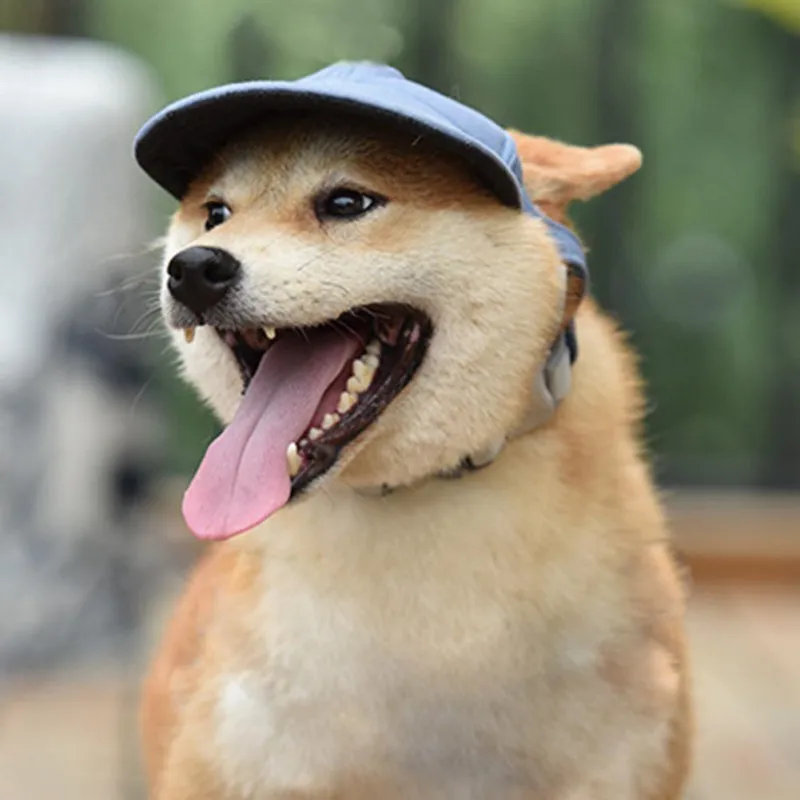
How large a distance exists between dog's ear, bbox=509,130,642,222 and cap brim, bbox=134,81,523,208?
0.28 feet

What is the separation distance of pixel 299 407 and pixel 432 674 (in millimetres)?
241

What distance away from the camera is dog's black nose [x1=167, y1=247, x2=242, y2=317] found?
978mm

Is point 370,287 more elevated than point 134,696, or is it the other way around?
point 370,287

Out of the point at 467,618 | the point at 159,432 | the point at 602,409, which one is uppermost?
the point at 602,409

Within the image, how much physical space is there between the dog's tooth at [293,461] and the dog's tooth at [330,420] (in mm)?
30

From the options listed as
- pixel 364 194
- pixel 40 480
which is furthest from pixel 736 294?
pixel 364 194

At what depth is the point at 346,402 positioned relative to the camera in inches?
40.7

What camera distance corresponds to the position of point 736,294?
2992 millimetres

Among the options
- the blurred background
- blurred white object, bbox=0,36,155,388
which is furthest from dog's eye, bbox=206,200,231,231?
blurred white object, bbox=0,36,155,388

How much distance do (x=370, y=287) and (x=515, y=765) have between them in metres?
0.40

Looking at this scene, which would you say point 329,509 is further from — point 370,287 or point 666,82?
point 666,82

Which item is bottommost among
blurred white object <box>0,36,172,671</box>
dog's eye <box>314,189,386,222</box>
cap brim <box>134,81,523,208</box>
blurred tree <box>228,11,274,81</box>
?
blurred white object <box>0,36,172,671</box>

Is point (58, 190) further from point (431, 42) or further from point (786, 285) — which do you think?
point (786, 285)

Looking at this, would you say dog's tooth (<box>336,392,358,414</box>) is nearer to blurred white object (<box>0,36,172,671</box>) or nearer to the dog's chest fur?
the dog's chest fur
